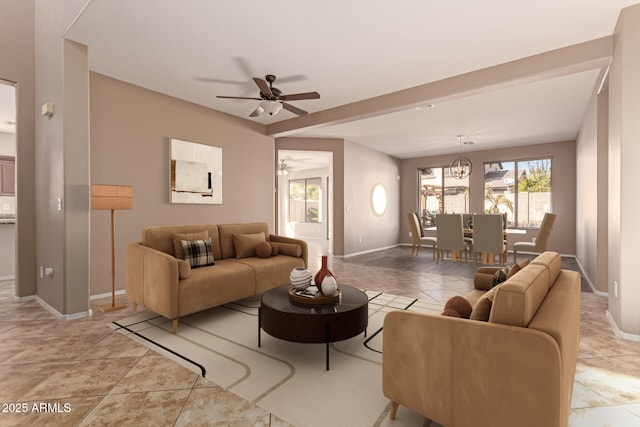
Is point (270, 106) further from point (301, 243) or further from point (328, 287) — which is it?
point (328, 287)

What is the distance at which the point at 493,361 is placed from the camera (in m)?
1.30

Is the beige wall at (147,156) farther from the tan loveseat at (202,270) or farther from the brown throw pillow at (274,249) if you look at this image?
the brown throw pillow at (274,249)

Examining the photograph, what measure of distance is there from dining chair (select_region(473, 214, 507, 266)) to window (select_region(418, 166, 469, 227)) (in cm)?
309

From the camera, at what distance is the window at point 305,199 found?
11844 mm

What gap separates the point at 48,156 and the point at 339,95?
361 centimetres

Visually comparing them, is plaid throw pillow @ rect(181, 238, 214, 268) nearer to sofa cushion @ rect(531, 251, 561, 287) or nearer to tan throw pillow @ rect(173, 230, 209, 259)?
tan throw pillow @ rect(173, 230, 209, 259)

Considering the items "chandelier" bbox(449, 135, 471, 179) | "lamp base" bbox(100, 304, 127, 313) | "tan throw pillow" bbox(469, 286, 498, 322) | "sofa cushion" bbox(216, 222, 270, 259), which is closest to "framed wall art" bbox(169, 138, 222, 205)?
"sofa cushion" bbox(216, 222, 270, 259)

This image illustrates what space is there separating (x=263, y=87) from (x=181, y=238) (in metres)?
1.87

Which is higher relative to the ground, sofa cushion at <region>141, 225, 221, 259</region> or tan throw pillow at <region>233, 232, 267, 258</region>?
sofa cushion at <region>141, 225, 221, 259</region>

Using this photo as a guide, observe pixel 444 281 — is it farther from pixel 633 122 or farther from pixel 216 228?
pixel 216 228

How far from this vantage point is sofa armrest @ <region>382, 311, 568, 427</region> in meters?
1.21

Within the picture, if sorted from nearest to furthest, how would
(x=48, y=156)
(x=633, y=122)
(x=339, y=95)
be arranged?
(x=633, y=122) → (x=48, y=156) → (x=339, y=95)

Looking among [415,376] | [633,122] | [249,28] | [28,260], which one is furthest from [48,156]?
[633,122]

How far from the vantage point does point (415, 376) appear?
152cm
